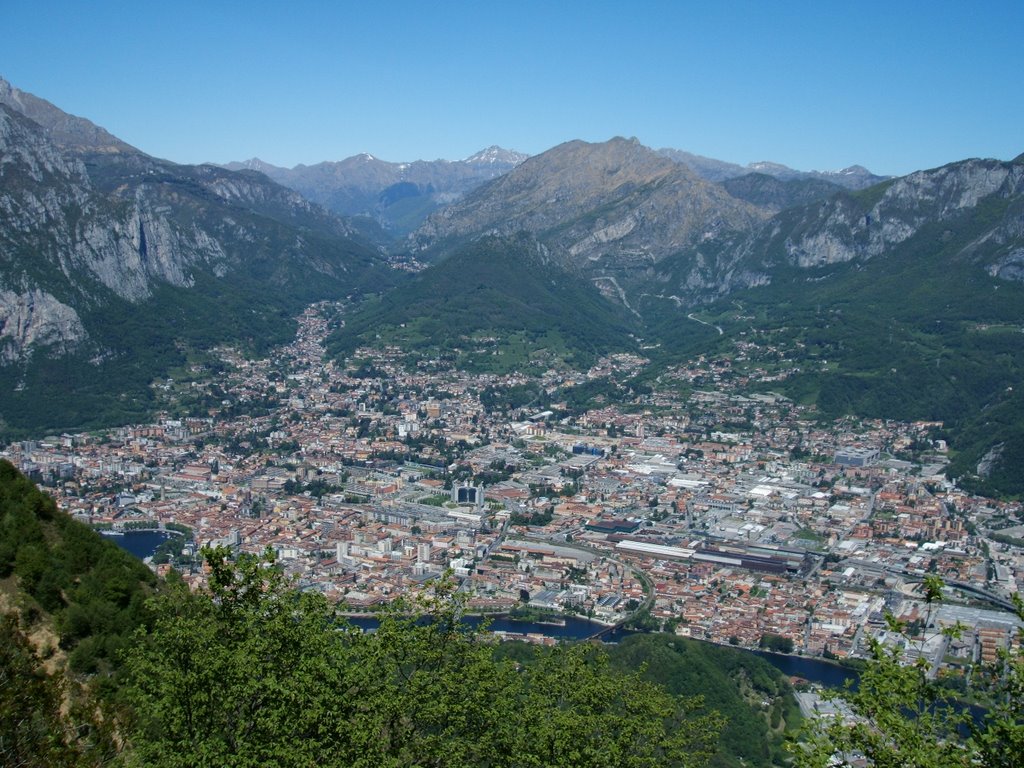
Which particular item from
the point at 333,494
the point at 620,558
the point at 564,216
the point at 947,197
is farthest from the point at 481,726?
the point at 564,216

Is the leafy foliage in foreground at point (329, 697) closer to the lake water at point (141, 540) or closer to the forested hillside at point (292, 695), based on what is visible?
the forested hillside at point (292, 695)

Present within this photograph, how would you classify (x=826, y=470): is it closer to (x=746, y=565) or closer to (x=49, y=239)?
(x=746, y=565)

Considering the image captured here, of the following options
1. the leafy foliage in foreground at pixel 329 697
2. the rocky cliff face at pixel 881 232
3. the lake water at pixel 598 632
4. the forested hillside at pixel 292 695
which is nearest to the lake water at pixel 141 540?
the lake water at pixel 598 632

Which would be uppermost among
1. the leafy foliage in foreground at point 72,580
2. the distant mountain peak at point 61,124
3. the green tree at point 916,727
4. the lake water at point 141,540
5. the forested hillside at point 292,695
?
the distant mountain peak at point 61,124

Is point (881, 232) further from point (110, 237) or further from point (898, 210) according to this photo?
point (110, 237)

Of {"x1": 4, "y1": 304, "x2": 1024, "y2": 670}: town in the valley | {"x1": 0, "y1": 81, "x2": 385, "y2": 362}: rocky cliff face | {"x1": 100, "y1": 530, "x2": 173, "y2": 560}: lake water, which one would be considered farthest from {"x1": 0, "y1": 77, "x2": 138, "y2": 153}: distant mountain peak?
{"x1": 100, "y1": 530, "x2": 173, "y2": 560}: lake water

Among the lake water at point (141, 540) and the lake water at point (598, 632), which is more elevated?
the lake water at point (598, 632)

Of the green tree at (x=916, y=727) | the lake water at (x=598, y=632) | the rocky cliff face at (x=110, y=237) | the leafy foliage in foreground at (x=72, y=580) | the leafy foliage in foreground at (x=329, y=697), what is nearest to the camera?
the green tree at (x=916, y=727)

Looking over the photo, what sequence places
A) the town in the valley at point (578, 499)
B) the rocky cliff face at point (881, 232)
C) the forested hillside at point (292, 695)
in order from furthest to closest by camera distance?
the rocky cliff face at point (881, 232) → the town in the valley at point (578, 499) → the forested hillside at point (292, 695)
